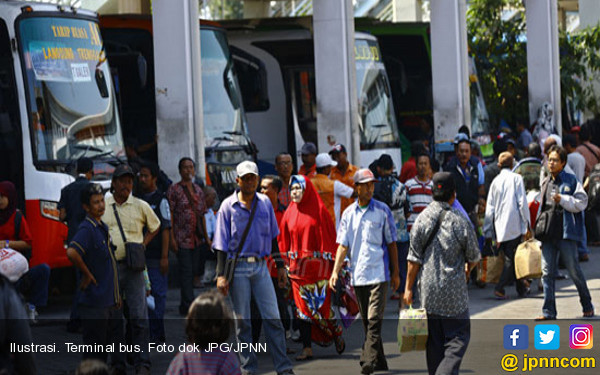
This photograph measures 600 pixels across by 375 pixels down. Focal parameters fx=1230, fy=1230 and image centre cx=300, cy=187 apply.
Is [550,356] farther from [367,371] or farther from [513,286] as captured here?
[513,286]

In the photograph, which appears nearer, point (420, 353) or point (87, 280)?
point (87, 280)

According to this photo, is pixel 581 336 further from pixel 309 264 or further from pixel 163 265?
pixel 163 265

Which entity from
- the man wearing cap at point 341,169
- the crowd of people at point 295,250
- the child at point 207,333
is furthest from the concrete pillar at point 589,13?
the child at point 207,333

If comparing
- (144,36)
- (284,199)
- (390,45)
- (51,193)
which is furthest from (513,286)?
(390,45)

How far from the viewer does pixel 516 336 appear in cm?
1162

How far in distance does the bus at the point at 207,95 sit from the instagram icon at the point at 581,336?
7457 mm

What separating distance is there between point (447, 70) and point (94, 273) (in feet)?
50.5

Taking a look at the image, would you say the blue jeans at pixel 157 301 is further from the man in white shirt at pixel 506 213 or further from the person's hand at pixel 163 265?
the man in white shirt at pixel 506 213

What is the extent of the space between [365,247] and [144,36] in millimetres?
10132

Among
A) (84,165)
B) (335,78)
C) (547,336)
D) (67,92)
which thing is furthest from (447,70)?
(547,336)

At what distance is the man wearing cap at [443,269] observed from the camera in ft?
28.4

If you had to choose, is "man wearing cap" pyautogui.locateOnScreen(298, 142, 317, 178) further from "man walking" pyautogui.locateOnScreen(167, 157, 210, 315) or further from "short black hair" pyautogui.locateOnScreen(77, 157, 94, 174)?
"short black hair" pyautogui.locateOnScreen(77, 157, 94, 174)

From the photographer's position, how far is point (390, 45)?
86.9 ft

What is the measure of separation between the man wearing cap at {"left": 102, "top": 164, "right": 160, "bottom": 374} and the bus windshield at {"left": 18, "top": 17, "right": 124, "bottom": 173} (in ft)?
14.2
